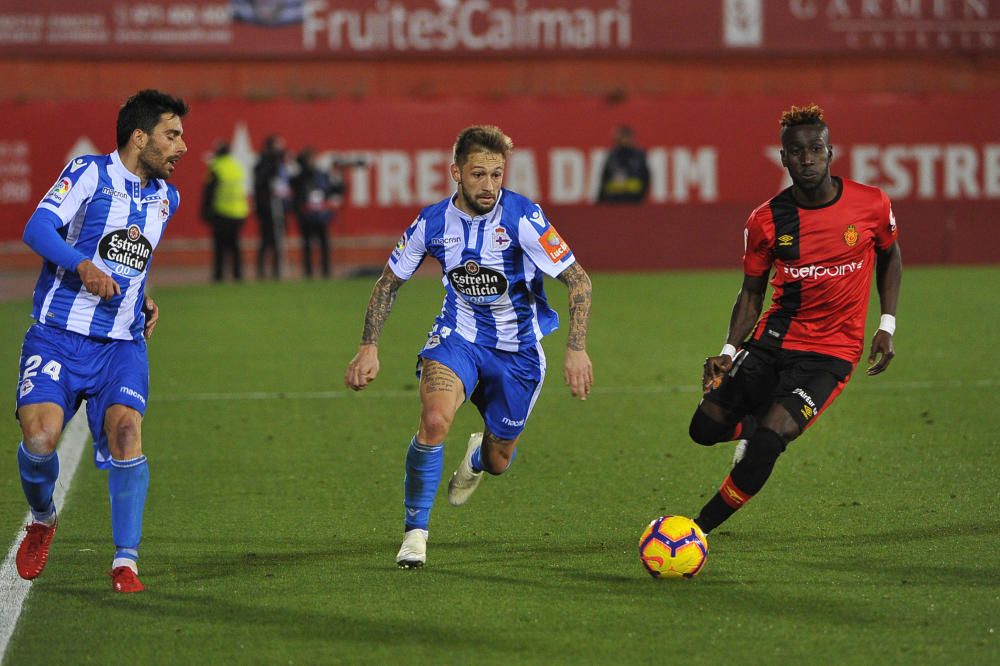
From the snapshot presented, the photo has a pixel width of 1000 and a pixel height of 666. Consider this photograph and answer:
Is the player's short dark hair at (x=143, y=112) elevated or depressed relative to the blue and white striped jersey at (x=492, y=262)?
elevated

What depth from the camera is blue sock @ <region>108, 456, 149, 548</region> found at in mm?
6312

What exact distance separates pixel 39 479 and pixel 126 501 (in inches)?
15.0

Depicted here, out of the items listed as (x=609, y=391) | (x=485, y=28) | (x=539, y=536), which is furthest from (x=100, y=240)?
(x=485, y=28)

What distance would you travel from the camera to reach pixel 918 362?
45.5 ft

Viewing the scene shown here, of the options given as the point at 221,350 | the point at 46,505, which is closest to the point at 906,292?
the point at 221,350

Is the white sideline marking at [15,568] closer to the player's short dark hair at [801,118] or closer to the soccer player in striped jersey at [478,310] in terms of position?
the soccer player in striped jersey at [478,310]

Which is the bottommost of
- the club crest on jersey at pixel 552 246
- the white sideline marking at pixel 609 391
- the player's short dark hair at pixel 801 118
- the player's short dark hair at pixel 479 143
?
the white sideline marking at pixel 609 391

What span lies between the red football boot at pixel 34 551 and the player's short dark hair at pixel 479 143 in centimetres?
228

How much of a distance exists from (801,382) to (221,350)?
9387mm

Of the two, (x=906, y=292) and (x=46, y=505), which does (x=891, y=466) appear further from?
(x=906, y=292)

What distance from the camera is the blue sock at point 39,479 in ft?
20.9

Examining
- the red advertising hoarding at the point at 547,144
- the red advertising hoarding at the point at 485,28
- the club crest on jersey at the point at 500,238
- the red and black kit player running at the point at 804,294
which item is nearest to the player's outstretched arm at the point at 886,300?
the red and black kit player running at the point at 804,294

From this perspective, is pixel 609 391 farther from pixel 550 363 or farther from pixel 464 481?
pixel 464 481

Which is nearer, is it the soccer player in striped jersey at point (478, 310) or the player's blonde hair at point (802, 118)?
the soccer player in striped jersey at point (478, 310)
